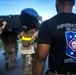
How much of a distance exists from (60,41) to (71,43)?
110 mm

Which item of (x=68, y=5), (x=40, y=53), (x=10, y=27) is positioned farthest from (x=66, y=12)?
(x=10, y=27)

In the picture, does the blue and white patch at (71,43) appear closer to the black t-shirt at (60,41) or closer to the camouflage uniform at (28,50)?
the black t-shirt at (60,41)

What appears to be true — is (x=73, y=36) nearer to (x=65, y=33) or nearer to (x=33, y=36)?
(x=65, y=33)

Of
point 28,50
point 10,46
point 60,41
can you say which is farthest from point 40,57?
point 10,46

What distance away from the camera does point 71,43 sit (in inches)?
104

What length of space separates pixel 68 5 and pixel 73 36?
0.32 meters

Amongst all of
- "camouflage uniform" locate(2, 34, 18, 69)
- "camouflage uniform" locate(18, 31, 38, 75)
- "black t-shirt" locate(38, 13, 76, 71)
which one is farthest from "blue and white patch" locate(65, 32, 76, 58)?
"camouflage uniform" locate(2, 34, 18, 69)

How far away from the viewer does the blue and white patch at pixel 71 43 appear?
263 cm

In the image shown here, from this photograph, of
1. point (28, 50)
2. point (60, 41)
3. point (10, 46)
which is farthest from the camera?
point (10, 46)

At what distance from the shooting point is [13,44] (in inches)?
295

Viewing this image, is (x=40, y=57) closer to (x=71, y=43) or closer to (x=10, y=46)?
(x=71, y=43)

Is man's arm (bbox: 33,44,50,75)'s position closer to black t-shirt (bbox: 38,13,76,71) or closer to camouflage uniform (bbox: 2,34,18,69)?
black t-shirt (bbox: 38,13,76,71)

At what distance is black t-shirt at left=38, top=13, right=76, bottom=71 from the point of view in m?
2.62

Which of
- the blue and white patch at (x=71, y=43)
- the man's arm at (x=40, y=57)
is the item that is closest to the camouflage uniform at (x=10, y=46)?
the man's arm at (x=40, y=57)
